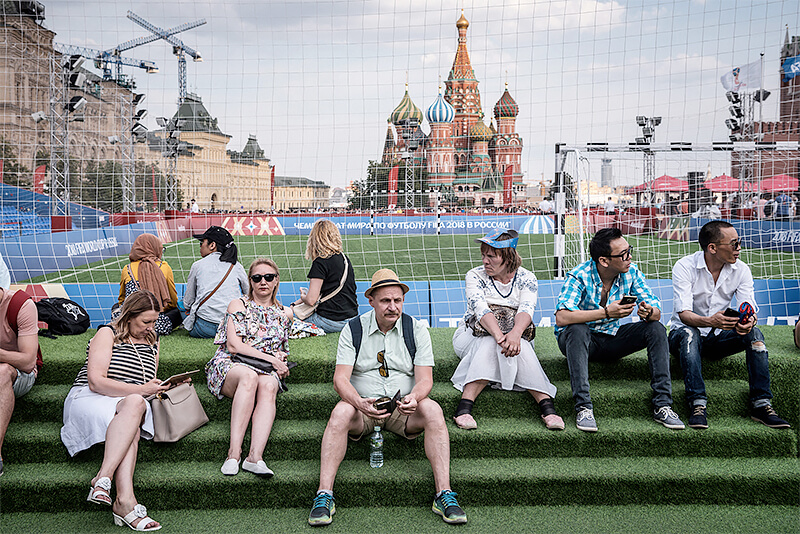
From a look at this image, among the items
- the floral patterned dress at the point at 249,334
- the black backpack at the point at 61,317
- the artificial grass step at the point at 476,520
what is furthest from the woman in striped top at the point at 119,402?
the black backpack at the point at 61,317

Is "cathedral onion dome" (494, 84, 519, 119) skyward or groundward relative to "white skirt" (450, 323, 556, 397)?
skyward

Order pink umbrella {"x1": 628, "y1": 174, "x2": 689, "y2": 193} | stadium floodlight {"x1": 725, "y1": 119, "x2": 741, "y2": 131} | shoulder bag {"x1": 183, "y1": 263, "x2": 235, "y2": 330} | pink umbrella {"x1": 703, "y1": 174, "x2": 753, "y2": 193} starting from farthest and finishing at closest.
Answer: stadium floodlight {"x1": 725, "y1": 119, "x2": 741, "y2": 131}
pink umbrella {"x1": 703, "y1": 174, "x2": 753, "y2": 193}
pink umbrella {"x1": 628, "y1": 174, "x2": 689, "y2": 193}
shoulder bag {"x1": 183, "y1": 263, "x2": 235, "y2": 330}

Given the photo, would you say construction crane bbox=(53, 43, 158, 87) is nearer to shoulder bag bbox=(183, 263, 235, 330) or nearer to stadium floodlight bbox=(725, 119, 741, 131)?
shoulder bag bbox=(183, 263, 235, 330)

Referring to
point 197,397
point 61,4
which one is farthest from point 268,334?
point 61,4

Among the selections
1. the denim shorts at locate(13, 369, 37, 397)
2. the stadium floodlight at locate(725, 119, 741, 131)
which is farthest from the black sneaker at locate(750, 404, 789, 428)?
the stadium floodlight at locate(725, 119, 741, 131)

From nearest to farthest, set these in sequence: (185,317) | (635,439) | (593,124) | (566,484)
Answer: (566,484) → (635,439) → (185,317) → (593,124)

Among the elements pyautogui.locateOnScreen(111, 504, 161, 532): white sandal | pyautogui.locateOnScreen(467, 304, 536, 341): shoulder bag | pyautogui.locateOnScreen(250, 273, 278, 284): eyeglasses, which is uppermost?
pyautogui.locateOnScreen(250, 273, 278, 284): eyeglasses

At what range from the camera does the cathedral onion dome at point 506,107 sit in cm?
642

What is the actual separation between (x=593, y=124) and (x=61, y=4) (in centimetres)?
530

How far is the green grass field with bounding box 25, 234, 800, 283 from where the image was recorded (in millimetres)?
10633

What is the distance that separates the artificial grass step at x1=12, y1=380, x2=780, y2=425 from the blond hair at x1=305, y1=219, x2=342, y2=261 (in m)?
1.14

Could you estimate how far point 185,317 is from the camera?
16.3 ft

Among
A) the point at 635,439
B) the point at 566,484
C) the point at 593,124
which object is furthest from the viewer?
the point at 593,124

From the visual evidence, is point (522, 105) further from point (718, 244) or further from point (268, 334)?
point (268, 334)
